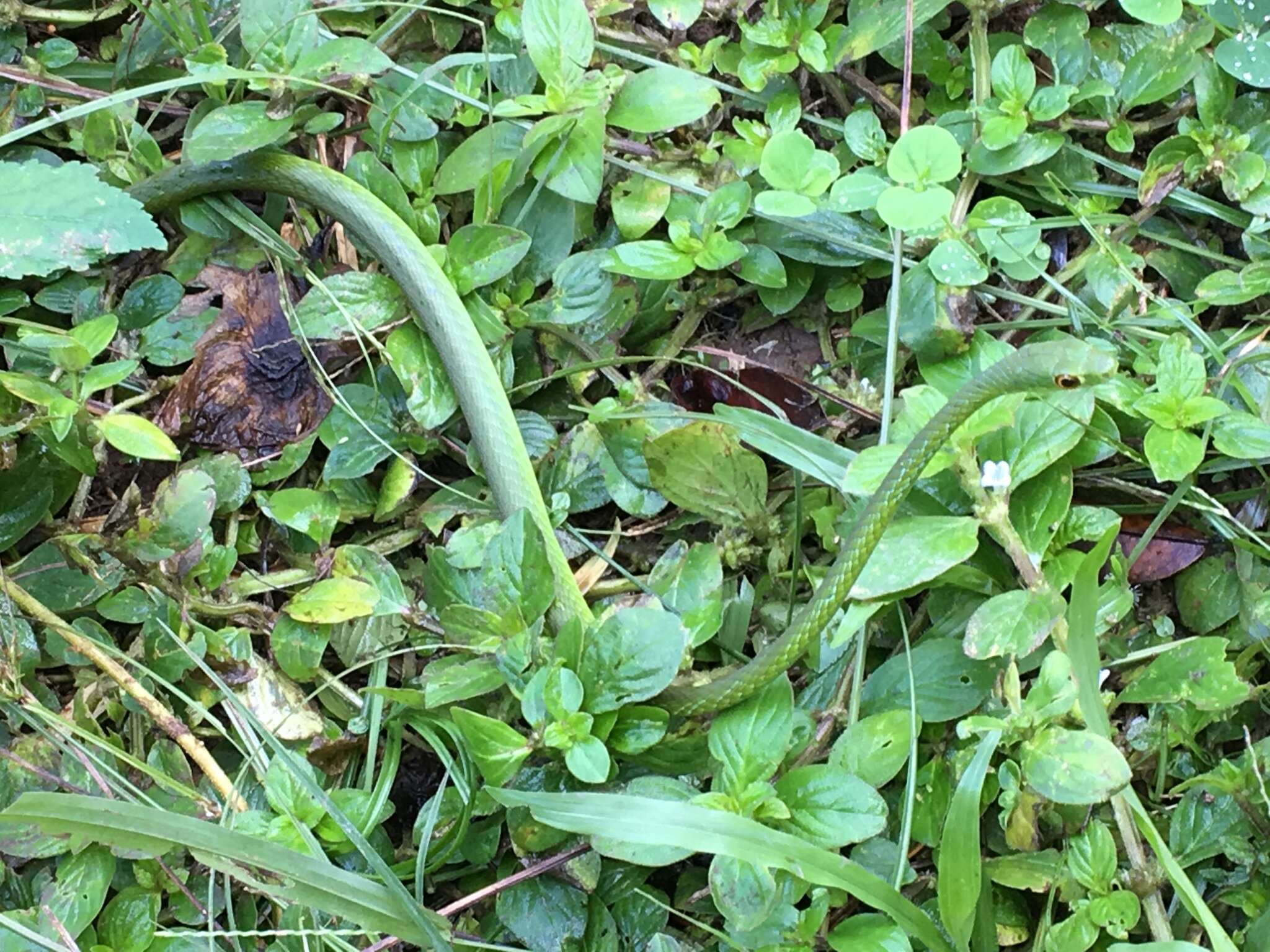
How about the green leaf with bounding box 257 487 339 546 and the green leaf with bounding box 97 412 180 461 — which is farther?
the green leaf with bounding box 257 487 339 546

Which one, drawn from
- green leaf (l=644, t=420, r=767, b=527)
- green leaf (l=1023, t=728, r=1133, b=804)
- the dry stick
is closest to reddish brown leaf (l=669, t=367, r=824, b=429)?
green leaf (l=644, t=420, r=767, b=527)

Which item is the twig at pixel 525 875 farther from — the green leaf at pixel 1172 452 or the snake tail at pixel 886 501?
the green leaf at pixel 1172 452


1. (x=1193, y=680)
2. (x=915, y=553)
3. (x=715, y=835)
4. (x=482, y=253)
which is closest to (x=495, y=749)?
(x=715, y=835)

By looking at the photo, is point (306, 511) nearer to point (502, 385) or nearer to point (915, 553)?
point (502, 385)

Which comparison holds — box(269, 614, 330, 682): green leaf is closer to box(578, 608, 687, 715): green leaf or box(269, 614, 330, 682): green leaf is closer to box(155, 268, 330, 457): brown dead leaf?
box(155, 268, 330, 457): brown dead leaf

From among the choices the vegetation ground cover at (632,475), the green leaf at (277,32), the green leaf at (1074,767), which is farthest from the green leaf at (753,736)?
the green leaf at (277,32)

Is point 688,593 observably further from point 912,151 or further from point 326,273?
point 326,273
